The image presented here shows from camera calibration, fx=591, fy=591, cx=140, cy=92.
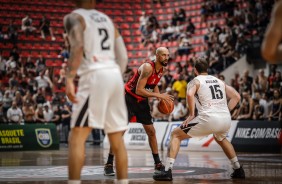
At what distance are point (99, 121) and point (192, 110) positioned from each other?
389cm

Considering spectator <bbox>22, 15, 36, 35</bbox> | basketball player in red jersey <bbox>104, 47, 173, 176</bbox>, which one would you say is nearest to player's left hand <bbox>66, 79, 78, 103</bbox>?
basketball player in red jersey <bbox>104, 47, 173, 176</bbox>

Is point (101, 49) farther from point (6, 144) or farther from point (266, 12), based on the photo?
point (266, 12)

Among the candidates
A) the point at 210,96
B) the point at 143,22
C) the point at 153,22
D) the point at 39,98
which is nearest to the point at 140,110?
the point at 210,96

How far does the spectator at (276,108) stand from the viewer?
18938 millimetres

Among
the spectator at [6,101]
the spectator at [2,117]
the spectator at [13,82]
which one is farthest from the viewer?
the spectator at [13,82]

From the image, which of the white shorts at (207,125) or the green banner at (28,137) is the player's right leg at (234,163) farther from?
the green banner at (28,137)

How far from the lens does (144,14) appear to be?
1320 inches

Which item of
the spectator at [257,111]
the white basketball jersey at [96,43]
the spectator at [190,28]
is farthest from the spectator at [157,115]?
the white basketball jersey at [96,43]

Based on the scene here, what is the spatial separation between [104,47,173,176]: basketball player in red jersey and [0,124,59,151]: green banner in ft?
37.3

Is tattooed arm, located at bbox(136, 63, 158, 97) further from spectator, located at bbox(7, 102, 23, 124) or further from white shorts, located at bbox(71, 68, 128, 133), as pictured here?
spectator, located at bbox(7, 102, 23, 124)

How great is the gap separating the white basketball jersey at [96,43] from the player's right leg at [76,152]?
1.94 ft

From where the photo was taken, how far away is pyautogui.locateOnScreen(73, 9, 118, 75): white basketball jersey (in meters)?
5.88

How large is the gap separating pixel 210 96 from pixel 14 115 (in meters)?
13.9

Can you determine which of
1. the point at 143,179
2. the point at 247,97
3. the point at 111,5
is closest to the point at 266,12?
the point at 247,97
